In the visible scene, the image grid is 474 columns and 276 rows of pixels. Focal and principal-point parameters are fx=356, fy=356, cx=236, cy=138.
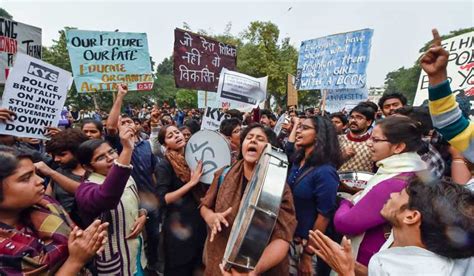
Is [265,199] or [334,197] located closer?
[265,199]

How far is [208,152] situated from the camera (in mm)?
3393

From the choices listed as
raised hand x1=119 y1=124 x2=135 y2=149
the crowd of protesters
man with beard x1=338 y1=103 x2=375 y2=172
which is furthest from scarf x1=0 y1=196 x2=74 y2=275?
man with beard x1=338 y1=103 x2=375 y2=172

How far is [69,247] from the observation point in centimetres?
174

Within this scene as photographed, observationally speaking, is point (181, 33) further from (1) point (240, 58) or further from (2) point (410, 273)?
(1) point (240, 58)

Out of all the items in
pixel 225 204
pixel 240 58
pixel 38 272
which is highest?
pixel 240 58

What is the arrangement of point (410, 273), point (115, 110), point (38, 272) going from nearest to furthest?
point (410, 273), point (38, 272), point (115, 110)

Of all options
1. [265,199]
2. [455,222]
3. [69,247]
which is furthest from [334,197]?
[69,247]

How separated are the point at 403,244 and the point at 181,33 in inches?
205

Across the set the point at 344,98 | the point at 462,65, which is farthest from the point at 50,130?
the point at 344,98

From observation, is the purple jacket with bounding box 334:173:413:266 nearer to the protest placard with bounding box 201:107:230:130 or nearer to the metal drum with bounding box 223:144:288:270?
the metal drum with bounding box 223:144:288:270

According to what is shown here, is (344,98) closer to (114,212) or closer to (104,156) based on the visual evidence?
(104,156)

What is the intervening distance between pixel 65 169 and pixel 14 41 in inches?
112

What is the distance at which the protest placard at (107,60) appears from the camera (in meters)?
5.13

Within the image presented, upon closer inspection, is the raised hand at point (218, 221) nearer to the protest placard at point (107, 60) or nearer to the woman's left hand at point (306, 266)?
the woman's left hand at point (306, 266)
